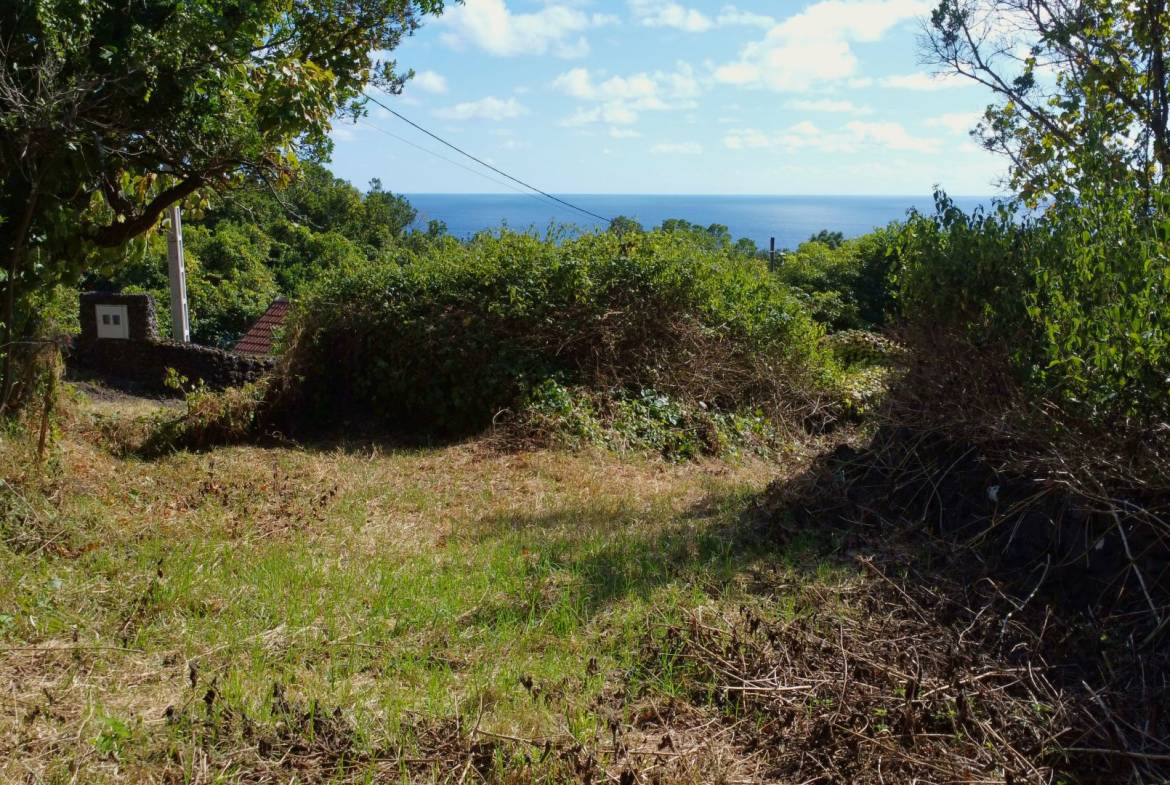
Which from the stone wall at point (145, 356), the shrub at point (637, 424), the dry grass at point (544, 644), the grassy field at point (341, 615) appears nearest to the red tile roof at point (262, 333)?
the stone wall at point (145, 356)

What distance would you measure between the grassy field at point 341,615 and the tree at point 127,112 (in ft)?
5.12

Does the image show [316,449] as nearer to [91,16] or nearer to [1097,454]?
[91,16]

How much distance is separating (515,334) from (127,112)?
4.81m

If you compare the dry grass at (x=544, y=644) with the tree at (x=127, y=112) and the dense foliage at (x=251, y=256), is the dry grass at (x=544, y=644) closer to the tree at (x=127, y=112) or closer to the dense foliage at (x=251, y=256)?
the tree at (x=127, y=112)

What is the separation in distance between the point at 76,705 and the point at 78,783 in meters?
0.59

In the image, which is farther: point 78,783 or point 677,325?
point 677,325

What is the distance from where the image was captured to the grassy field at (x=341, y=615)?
3129 millimetres

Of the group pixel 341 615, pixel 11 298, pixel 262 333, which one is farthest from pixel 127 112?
pixel 262 333

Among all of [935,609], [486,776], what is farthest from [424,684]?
[935,609]

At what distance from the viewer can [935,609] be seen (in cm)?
422

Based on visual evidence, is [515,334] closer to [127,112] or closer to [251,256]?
[127,112]

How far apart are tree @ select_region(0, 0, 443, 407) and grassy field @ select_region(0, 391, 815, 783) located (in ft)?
5.12

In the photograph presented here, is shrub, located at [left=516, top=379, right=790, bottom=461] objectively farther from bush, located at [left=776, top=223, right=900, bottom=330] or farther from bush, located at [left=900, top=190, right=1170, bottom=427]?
bush, located at [left=776, top=223, right=900, bottom=330]

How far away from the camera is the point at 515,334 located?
994cm
